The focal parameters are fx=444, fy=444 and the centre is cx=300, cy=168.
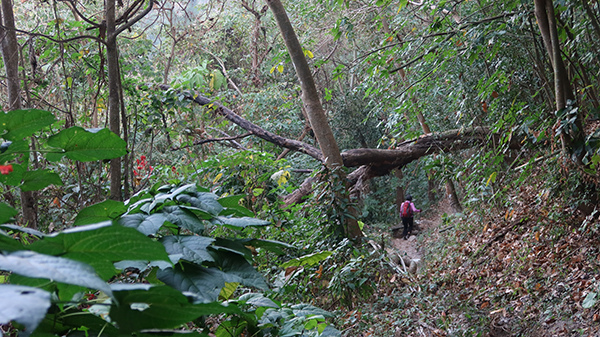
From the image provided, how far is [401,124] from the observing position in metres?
6.98

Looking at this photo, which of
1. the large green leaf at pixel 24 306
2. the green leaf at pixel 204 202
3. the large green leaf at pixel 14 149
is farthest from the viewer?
the green leaf at pixel 204 202

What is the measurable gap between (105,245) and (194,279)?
27 cm

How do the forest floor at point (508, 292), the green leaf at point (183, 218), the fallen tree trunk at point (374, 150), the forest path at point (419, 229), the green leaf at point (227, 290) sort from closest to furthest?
1. the green leaf at point (183, 218)
2. the green leaf at point (227, 290)
3. the forest floor at point (508, 292)
4. the fallen tree trunk at point (374, 150)
5. the forest path at point (419, 229)

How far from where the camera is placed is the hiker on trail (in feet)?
38.9

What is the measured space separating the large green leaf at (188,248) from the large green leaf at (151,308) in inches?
7.4

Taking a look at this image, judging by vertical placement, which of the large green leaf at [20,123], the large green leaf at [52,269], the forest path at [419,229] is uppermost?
the large green leaf at [20,123]

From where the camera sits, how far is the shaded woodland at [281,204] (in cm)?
57

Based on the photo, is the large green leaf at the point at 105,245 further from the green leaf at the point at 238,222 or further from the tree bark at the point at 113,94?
the tree bark at the point at 113,94

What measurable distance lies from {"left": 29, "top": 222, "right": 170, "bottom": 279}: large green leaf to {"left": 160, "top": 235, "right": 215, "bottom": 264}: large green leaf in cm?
22

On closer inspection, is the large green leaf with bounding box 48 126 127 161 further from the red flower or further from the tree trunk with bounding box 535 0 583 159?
the tree trunk with bounding box 535 0 583 159

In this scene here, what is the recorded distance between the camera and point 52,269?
0.37 meters

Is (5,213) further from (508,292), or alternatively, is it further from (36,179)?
(508,292)

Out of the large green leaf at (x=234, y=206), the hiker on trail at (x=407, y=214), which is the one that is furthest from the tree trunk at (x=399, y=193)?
the large green leaf at (x=234, y=206)

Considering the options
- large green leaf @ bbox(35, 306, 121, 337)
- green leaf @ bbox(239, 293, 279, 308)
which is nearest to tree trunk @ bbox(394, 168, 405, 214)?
green leaf @ bbox(239, 293, 279, 308)
